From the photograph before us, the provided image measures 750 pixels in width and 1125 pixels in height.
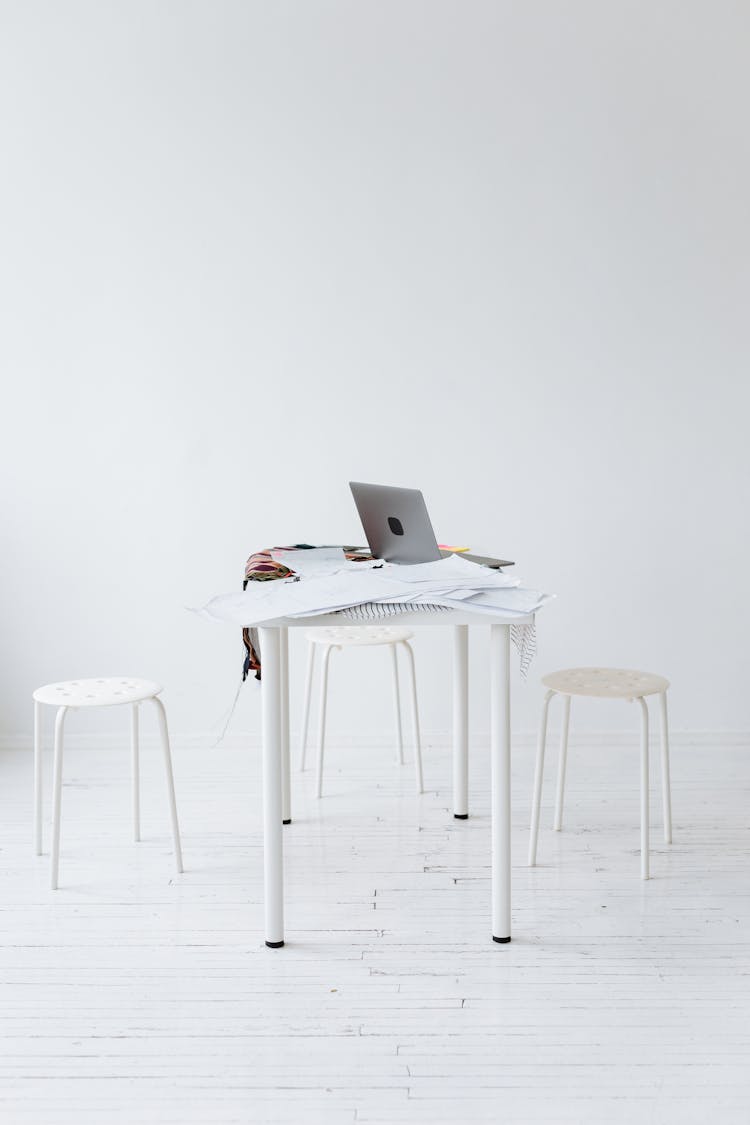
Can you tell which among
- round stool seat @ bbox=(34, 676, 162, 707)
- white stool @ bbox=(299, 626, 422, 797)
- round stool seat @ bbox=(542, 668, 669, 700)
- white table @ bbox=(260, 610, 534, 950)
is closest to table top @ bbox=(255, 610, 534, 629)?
white table @ bbox=(260, 610, 534, 950)

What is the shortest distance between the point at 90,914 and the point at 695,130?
3.10 m

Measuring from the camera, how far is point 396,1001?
211 centimetres

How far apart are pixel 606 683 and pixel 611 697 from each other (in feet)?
0.51

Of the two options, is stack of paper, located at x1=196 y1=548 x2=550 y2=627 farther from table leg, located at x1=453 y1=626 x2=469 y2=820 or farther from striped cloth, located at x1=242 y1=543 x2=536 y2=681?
table leg, located at x1=453 y1=626 x2=469 y2=820

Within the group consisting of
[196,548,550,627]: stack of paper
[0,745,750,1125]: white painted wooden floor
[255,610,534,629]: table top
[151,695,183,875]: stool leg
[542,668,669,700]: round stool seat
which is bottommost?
[0,745,750,1125]: white painted wooden floor

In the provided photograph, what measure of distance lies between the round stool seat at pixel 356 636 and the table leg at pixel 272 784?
0.93m

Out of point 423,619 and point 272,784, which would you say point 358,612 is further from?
point 272,784

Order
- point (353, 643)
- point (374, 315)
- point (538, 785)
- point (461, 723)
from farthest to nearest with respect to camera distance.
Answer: point (374, 315), point (353, 643), point (461, 723), point (538, 785)

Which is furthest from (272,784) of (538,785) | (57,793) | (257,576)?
(538,785)

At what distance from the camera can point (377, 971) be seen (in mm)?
2232

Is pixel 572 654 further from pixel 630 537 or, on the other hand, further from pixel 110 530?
pixel 110 530

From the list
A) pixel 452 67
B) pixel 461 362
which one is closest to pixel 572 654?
pixel 461 362

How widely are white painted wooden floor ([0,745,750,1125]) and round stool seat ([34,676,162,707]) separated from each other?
455mm

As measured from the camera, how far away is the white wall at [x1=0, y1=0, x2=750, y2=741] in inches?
145
